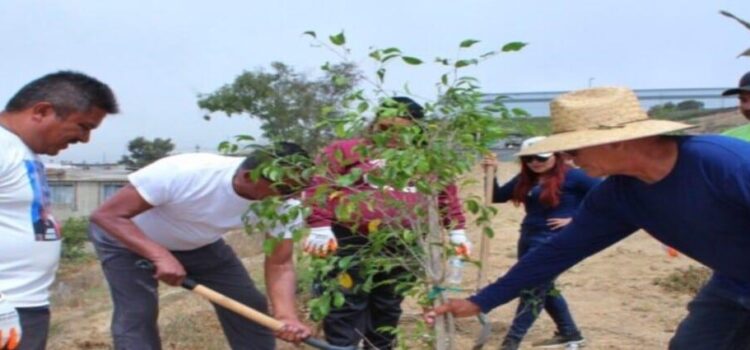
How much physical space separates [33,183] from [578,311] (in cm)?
522

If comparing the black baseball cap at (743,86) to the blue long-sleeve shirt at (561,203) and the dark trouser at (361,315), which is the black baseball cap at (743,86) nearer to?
the blue long-sleeve shirt at (561,203)

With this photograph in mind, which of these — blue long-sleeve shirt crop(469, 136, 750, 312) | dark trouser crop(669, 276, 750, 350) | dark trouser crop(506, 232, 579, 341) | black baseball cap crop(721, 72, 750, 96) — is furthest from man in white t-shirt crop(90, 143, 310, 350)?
black baseball cap crop(721, 72, 750, 96)

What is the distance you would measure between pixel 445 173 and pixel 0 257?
1.43m

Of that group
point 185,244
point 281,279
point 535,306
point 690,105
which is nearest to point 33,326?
point 185,244

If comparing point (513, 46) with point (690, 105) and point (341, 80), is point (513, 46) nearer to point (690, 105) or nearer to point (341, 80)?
point (341, 80)

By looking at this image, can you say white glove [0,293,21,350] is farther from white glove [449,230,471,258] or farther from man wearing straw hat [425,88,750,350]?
white glove [449,230,471,258]

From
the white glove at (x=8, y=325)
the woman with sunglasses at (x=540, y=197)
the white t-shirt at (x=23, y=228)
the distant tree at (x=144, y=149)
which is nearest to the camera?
the white glove at (x=8, y=325)

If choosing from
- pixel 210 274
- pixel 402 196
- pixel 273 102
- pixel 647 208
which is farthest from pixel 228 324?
pixel 273 102

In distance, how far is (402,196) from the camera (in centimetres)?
316

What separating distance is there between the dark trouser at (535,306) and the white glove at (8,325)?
244 centimetres

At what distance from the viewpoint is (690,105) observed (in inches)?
759

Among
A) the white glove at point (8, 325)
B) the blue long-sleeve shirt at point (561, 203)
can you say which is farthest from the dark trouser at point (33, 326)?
the blue long-sleeve shirt at point (561, 203)

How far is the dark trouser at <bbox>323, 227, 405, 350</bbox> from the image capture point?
177 inches

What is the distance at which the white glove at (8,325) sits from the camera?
281 centimetres
